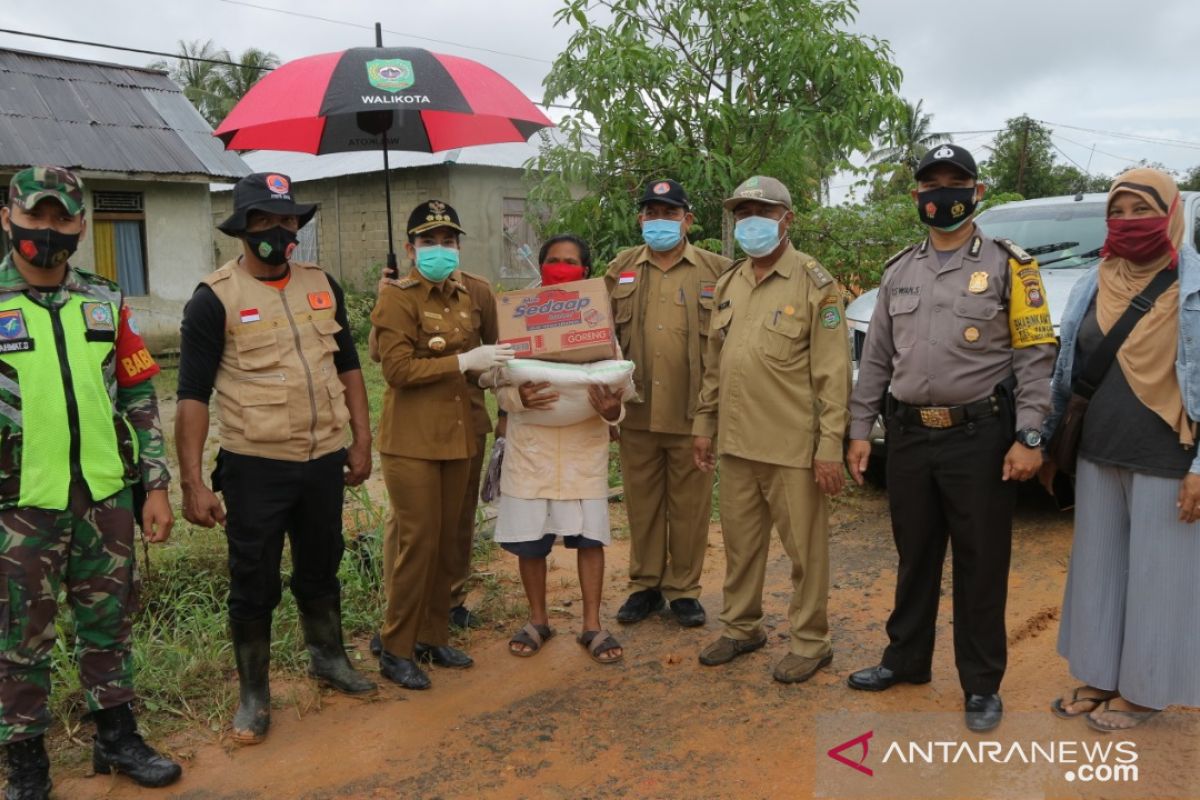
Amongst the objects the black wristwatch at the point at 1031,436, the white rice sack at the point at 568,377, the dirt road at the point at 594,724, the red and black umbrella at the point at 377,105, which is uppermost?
the red and black umbrella at the point at 377,105

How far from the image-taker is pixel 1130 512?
3.26m

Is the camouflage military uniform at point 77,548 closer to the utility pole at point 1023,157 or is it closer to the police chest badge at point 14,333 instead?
the police chest badge at point 14,333

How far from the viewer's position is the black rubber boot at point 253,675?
11.5 ft

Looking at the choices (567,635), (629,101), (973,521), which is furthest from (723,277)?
(629,101)

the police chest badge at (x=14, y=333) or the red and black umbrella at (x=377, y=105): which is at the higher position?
the red and black umbrella at (x=377, y=105)

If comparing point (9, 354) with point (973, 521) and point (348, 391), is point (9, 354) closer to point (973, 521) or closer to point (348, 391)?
point (348, 391)

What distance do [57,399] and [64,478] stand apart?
24 centimetres

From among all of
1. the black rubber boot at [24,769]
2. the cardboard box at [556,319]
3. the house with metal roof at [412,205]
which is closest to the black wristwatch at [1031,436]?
the cardboard box at [556,319]

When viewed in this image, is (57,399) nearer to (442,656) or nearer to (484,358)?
(484,358)

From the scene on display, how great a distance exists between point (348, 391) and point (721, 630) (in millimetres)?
2043

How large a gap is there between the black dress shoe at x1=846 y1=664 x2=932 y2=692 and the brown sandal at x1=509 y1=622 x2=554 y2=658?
1359 mm

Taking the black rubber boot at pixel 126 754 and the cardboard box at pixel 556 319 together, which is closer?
the black rubber boot at pixel 126 754

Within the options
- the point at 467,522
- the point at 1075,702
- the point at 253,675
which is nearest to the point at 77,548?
the point at 253,675

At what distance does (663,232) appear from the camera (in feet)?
14.3
